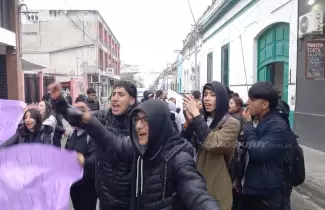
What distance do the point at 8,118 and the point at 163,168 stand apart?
1.14 m

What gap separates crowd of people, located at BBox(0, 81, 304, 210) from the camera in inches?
78.7

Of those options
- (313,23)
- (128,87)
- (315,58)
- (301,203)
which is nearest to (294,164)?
(128,87)

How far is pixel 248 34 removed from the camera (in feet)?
49.5

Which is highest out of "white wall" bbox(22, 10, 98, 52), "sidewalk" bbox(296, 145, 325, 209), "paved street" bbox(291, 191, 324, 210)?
"white wall" bbox(22, 10, 98, 52)

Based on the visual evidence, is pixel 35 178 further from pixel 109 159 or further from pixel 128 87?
pixel 128 87

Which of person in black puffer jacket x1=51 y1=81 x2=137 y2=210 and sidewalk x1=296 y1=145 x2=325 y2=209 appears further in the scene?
sidewalk x1=296 y1=145 x2=325 y2=209

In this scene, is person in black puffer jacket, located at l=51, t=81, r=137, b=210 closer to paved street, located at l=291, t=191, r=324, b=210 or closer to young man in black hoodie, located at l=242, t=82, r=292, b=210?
young man in black hoodie, located at l=242, t=82, r=292, b=210

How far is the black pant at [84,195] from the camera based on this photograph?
351cm

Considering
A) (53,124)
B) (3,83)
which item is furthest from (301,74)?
(3,83)

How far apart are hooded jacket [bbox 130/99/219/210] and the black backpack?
1296 millimetres

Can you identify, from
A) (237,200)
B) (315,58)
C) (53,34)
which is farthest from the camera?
(53,34)

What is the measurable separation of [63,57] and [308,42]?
3311cm

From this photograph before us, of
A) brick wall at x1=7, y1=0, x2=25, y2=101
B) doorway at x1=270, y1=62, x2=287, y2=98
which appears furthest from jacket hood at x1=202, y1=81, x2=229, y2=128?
brick wall at x1=7, y1=0, x2=25, y2=101

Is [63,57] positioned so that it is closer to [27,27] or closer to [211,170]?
[27,27]
